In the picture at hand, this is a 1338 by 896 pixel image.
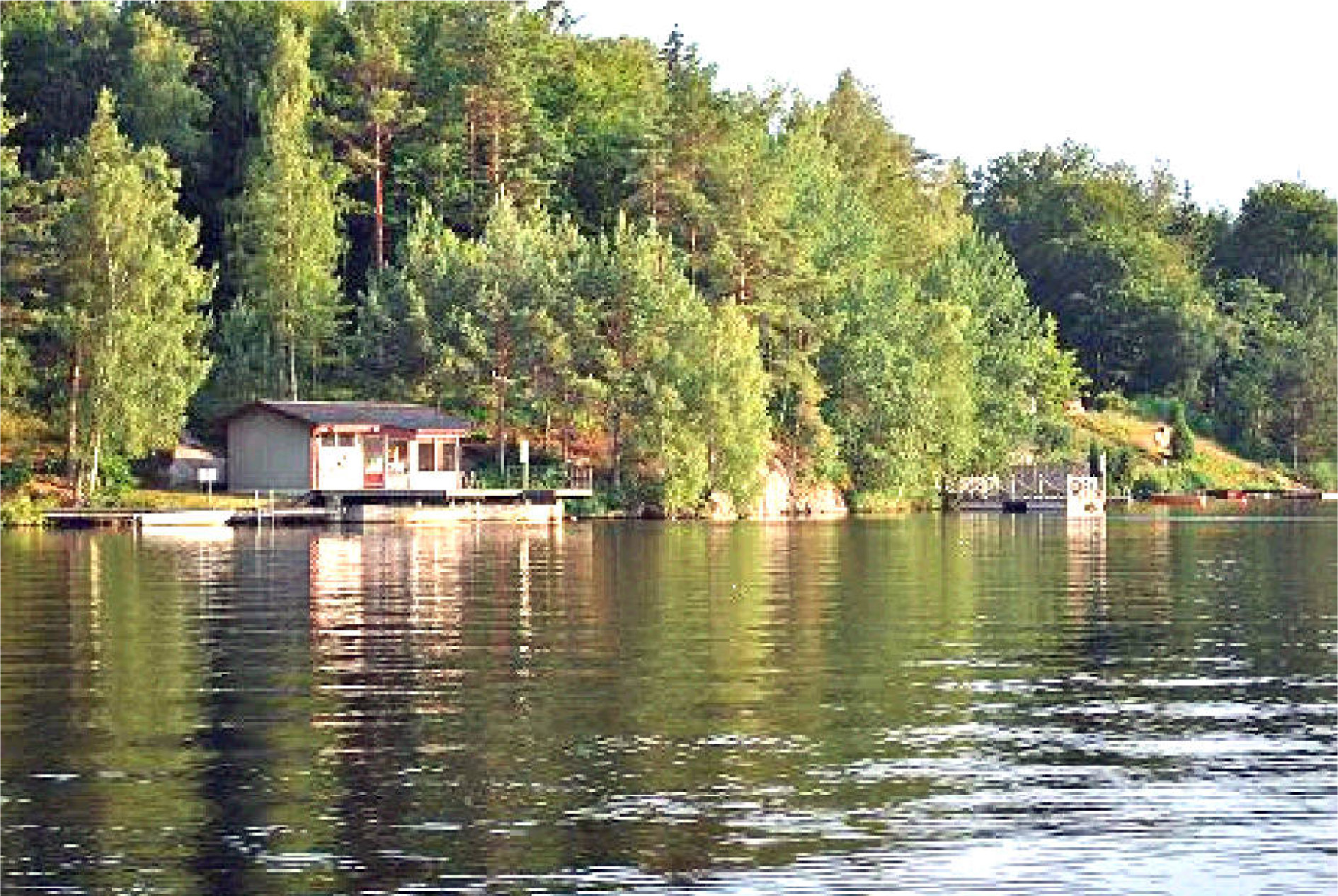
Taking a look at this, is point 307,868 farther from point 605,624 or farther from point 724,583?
point 724,583

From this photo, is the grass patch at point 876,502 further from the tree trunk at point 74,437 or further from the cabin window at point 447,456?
the tree trunk at point 74,437

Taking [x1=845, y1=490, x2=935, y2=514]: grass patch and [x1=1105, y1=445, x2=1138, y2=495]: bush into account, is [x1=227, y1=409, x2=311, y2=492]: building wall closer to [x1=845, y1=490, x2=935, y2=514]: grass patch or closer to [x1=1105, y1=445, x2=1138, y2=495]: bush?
[x1=845, y1=490, x2=935, y2=514]: grass patch

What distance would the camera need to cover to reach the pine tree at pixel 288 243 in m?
110

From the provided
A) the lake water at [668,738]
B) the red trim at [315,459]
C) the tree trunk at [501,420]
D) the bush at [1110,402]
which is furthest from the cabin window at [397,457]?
the bush at [1110,402]

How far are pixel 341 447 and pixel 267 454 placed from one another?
9.99ft

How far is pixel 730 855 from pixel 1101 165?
178034 millimetres

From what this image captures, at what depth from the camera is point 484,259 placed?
4331 inches

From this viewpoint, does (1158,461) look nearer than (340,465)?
No

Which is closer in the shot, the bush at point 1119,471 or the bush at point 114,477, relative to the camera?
the bush at point 114,477

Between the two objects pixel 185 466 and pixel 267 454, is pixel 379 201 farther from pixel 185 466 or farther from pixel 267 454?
pixel 185 466

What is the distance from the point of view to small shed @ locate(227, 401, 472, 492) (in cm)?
10356

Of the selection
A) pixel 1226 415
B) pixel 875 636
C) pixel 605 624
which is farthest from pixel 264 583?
pixel 1226 415

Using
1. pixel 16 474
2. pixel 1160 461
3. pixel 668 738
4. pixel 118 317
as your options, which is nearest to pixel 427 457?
pixel 118 317

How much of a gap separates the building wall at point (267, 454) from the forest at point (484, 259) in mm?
2719
